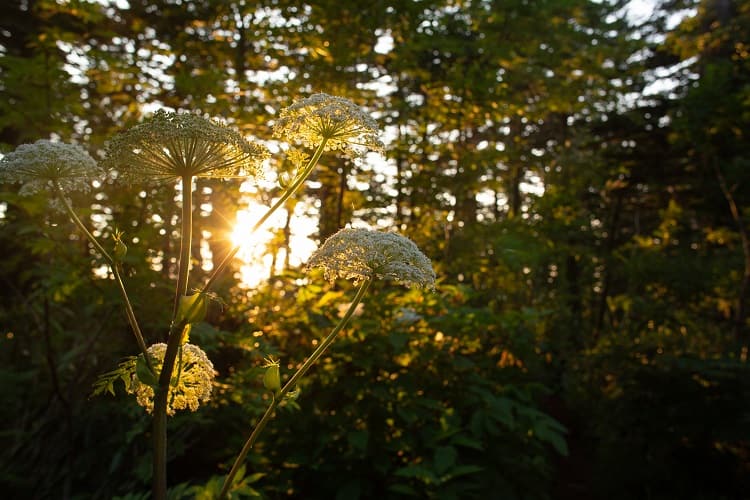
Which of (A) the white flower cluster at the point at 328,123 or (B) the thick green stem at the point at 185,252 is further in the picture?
(A) the white flower cluster at the point at 328,123

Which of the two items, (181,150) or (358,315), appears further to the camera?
(358,315)

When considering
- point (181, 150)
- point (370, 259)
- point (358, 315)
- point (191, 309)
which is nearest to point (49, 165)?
point (181, 150)

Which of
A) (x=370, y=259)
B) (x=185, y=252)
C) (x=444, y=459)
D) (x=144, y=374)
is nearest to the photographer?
(x=144, y=374)

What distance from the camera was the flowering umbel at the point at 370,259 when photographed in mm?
1440

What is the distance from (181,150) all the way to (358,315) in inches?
111

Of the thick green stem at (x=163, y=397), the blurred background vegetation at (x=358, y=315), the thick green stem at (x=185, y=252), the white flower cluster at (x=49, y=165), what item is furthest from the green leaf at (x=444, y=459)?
the white flower cluster at (x=49, y=165)

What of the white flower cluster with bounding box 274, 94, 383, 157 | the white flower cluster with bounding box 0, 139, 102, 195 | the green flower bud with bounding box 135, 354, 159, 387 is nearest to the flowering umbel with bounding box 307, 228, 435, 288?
the white flower cluster with bounding box 274, 94, 383, 157

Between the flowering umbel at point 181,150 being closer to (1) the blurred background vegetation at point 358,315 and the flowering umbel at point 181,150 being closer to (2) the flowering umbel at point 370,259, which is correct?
(2) the flowering umbel at point 370,259

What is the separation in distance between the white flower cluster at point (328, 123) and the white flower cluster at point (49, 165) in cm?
57

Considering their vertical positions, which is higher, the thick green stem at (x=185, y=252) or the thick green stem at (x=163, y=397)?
the thick green stem at (x=185, y=252)

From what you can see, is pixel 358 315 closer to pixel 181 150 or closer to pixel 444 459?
pixel 444 459

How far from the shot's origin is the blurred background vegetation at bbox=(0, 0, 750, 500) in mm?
3535

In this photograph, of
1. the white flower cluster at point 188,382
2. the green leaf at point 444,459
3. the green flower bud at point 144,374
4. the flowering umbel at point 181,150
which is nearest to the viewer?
the green flower bud at point 144,374

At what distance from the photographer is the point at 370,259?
1.43 meters
